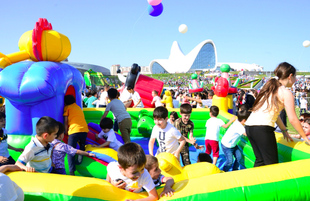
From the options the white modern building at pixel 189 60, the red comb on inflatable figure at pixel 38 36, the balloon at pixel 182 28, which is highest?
the balloon at pixel 182 28

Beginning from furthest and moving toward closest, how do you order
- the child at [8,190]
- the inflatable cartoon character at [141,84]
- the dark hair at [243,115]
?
the inflatable cartoon character at [141,84] → the dark hair at [243,115] → the child at [8,190]

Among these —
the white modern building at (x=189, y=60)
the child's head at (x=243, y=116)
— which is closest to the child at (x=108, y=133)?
the child's head at (x=243, y=116)

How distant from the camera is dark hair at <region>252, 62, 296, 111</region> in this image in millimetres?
2266

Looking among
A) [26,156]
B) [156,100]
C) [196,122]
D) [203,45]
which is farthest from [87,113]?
[203,45]

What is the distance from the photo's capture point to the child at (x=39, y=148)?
2166 mm

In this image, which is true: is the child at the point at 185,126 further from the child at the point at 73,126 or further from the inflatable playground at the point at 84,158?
the child at the point at 73,126

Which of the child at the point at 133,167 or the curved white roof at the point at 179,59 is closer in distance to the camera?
the child at the point at 133,167

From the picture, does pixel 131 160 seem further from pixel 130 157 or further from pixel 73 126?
pixel 73 126

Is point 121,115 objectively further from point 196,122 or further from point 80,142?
point 196,122

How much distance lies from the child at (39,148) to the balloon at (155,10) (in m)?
5.71

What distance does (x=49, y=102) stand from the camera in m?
3.25

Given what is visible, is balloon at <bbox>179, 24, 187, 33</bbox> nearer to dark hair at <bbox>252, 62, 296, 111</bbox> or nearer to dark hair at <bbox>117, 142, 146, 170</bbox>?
dark hair at <bbox>252, 62, 296, 111</bbox>

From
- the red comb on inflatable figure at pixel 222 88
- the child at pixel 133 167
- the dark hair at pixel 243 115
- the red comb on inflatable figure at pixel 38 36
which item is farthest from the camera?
the red comb on inflatable figure at pixel 222 88

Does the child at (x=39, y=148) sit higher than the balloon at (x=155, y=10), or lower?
lower
